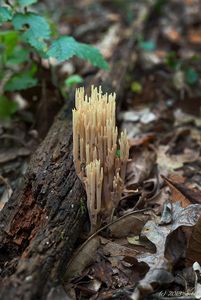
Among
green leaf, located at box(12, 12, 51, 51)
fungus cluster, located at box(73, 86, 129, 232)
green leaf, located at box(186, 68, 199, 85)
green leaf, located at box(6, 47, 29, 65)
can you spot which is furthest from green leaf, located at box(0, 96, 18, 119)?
green leaf, located at box(186, 68, 199, 85)

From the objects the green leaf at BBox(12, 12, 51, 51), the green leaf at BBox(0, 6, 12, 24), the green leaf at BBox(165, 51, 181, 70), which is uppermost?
the green leaf at BBox(0, 6, 12, 24)

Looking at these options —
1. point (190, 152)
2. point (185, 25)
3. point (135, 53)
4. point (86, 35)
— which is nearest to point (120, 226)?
point (190, 152)

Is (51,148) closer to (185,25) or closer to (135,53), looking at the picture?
(135,53)

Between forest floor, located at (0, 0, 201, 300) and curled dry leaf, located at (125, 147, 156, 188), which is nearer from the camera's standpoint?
forest floor, located at (0, 0, 201, 300)

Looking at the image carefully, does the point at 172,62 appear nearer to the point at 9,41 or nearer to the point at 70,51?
the point at 9,41

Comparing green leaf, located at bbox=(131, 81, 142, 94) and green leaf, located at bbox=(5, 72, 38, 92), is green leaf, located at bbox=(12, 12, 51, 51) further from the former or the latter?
green leaf, located at bbox=(131, 81, 142, 94)

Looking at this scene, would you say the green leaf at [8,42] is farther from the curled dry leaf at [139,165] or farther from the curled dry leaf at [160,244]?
the curled dry leaf at [160,244]
